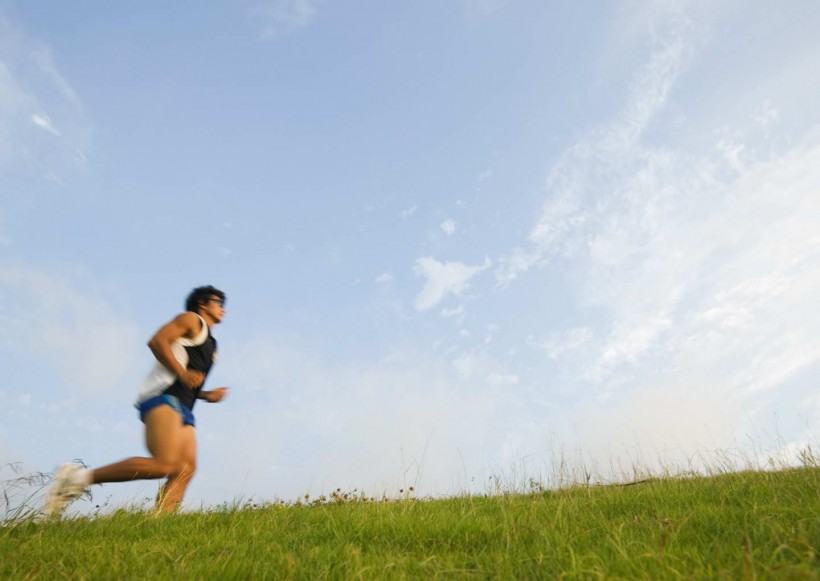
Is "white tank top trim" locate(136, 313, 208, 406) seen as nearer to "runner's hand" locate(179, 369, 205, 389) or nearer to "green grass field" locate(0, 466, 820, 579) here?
"runner's hand" locate(179, 369, 205, 389)

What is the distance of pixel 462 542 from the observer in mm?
3562

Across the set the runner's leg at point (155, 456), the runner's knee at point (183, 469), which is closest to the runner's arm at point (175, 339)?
the runner's leg at point (155, 456)

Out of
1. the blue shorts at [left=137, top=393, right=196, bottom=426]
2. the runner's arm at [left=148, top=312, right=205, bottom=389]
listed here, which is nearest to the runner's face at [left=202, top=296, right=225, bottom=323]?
the runner's arm at [left=148, top=312, right=205, bottom=389]

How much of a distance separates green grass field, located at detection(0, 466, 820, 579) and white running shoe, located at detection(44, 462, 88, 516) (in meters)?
0.33

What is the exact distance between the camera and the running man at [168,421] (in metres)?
5.18

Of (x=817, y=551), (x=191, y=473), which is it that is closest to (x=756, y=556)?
(x=817, y=551)

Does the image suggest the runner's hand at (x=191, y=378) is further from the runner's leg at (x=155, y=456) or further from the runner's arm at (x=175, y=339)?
the runner's leg at (x=155, y=456)

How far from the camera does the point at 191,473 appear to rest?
5.62m

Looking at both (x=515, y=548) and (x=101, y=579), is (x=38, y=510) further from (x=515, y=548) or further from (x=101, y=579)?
(x=515, y=548)

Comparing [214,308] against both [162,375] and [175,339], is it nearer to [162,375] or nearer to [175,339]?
[175,339]

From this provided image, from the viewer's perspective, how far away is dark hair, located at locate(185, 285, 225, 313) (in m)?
6.20

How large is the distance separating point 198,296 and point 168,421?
1.47 m

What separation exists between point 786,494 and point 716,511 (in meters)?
0.96

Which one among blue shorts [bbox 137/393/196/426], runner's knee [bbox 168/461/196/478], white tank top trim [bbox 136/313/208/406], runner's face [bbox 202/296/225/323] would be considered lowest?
runner's knee [bbox 168/461/196/478]
